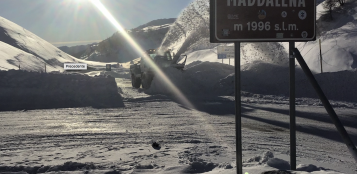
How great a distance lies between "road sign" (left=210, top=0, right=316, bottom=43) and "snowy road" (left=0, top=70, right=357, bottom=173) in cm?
242

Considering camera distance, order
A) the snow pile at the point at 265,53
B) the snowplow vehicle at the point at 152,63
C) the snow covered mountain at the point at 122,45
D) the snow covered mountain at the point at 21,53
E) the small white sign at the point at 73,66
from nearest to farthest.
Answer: the snowplow vehicle at the point at 152,63, the snow pile at the point at 265,53, the snow covered mountain at the point at 21,53, the small white sign at the point at 73,66, the snow covered mountain at the point at 122,45

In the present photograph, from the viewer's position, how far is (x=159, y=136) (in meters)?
6.97

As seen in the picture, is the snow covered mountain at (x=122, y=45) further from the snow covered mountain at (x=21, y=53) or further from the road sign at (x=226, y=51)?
the road sign at (x=226, y=51)

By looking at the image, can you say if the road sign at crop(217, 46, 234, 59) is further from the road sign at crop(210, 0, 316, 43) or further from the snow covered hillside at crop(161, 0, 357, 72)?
the road sign at crop(210, 0, 316, 43)

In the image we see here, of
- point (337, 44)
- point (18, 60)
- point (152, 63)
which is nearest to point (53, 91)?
point (152, 63)

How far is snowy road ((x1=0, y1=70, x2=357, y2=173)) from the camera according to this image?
5.11 meters

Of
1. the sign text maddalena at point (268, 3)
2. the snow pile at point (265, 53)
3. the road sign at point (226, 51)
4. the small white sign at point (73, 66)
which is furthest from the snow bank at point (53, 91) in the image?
the small white sign at point (73, 66)

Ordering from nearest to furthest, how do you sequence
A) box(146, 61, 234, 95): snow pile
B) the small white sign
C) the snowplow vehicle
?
1. box(146, 61, 234, 95): snow pile
2. the snowplow vehicle
3. the small white sign

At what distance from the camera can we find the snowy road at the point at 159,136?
511cm

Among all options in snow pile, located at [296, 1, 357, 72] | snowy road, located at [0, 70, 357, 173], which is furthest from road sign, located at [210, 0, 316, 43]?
snow pile, located at [296, 1, 357, 72]

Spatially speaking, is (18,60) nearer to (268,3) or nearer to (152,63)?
(152,63)

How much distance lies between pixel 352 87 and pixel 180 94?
8.63m

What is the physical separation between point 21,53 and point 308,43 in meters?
35.5

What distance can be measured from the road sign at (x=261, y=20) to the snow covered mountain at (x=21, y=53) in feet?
99.6
